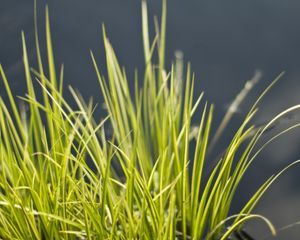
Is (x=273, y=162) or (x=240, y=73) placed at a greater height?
(x=240, y=73)

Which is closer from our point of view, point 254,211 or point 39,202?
point 39,202

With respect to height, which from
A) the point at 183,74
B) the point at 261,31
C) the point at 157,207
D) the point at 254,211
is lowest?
the point at 254,211

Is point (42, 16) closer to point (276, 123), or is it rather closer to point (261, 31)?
point (261, 31)

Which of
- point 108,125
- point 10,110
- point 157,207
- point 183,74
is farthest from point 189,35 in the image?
point 157,207

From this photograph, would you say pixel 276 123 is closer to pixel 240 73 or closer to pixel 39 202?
pixel 240 73

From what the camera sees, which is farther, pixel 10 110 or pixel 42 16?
pixel 42 16

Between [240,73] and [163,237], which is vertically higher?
[240,73]

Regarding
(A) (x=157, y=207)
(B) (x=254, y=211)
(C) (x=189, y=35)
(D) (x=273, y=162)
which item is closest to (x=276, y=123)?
(D) (x=273, y=162)

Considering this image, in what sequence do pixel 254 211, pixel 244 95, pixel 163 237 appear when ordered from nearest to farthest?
1. pixel 163 237
2. pixel 254 211
3. pixel 244 95

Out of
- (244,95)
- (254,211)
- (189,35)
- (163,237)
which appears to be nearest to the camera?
(163,237)
